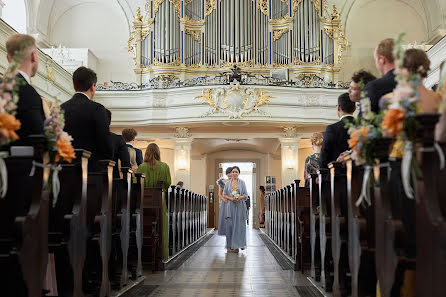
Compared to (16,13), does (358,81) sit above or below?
below

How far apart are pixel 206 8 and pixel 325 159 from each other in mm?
14337

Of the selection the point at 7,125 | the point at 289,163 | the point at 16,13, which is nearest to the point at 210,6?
the point at 289,163

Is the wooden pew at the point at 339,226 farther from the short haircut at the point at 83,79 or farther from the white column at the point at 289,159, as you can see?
the white column at the point at 289,159

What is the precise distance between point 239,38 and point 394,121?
1585 centimetres

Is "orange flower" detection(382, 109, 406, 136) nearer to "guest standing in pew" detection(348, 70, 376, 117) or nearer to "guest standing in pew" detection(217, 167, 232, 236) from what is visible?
"guest standing in pew" detection(348, 70, 376, 117)

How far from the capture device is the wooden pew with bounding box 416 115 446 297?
2375 millimetres

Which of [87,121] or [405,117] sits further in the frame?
[87,121]

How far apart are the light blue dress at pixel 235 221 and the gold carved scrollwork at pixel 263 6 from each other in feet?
32.0

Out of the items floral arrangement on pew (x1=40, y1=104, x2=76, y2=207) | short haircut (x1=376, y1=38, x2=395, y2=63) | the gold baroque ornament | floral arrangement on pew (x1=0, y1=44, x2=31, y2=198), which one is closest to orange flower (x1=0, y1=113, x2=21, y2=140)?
floral arrangement on pew (x1=0, y1=44, x2=31, y2=198)

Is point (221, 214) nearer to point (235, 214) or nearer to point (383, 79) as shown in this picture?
point (235, 214)

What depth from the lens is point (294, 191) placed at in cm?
689

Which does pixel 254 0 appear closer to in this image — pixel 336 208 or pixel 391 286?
pixel 336 208

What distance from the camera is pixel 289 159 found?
56.5 ft

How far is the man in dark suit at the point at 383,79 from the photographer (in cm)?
349
